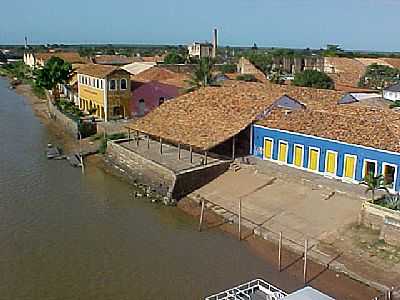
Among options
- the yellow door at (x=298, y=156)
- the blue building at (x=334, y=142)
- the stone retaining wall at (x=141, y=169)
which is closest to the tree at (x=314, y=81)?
the blue building at (x=334, y=142)

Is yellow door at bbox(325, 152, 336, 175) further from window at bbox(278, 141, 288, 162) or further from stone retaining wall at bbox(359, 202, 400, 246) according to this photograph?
stone retaining wall at bbox(359, 202, 400, 246)

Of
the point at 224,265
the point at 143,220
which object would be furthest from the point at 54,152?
the point at 224,265

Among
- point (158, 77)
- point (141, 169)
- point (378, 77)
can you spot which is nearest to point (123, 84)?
point (158, 77)

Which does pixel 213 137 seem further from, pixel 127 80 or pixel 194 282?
pixel 127 80

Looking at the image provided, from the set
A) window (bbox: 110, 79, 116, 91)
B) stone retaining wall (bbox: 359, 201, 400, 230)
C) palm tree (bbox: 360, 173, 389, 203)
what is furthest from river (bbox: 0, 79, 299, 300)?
window (bbox: 110, 79, 116, 91)

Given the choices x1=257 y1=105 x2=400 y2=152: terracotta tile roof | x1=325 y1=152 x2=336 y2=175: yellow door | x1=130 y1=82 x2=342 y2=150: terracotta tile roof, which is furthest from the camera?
x1=130 y1=82 x2=342 y2=150: terracotta tile roof

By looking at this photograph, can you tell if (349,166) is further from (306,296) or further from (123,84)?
(123,84)

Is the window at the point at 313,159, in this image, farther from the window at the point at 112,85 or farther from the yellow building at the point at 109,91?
the window at the point at 112,85
